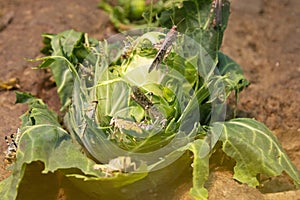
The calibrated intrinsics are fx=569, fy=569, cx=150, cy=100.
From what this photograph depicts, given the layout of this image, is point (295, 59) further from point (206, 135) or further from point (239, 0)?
point (206, 135)

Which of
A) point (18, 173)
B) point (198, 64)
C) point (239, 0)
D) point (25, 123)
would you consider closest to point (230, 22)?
point (239, 0)

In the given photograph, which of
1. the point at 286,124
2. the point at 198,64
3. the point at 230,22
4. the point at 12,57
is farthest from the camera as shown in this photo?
the point at 230,22

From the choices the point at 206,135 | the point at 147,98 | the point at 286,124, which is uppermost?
the point at 147,98

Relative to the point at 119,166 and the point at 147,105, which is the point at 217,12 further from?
the point at 119,166

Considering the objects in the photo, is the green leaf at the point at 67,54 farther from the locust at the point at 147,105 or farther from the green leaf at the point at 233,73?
the green leaf at the point at 233,73

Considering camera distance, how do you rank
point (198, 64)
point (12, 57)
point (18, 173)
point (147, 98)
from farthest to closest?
point (12, 57) → point (198, 64) → point (147, 98) → point (18, 173)

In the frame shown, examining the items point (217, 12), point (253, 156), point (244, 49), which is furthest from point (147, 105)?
point (244, 49)
